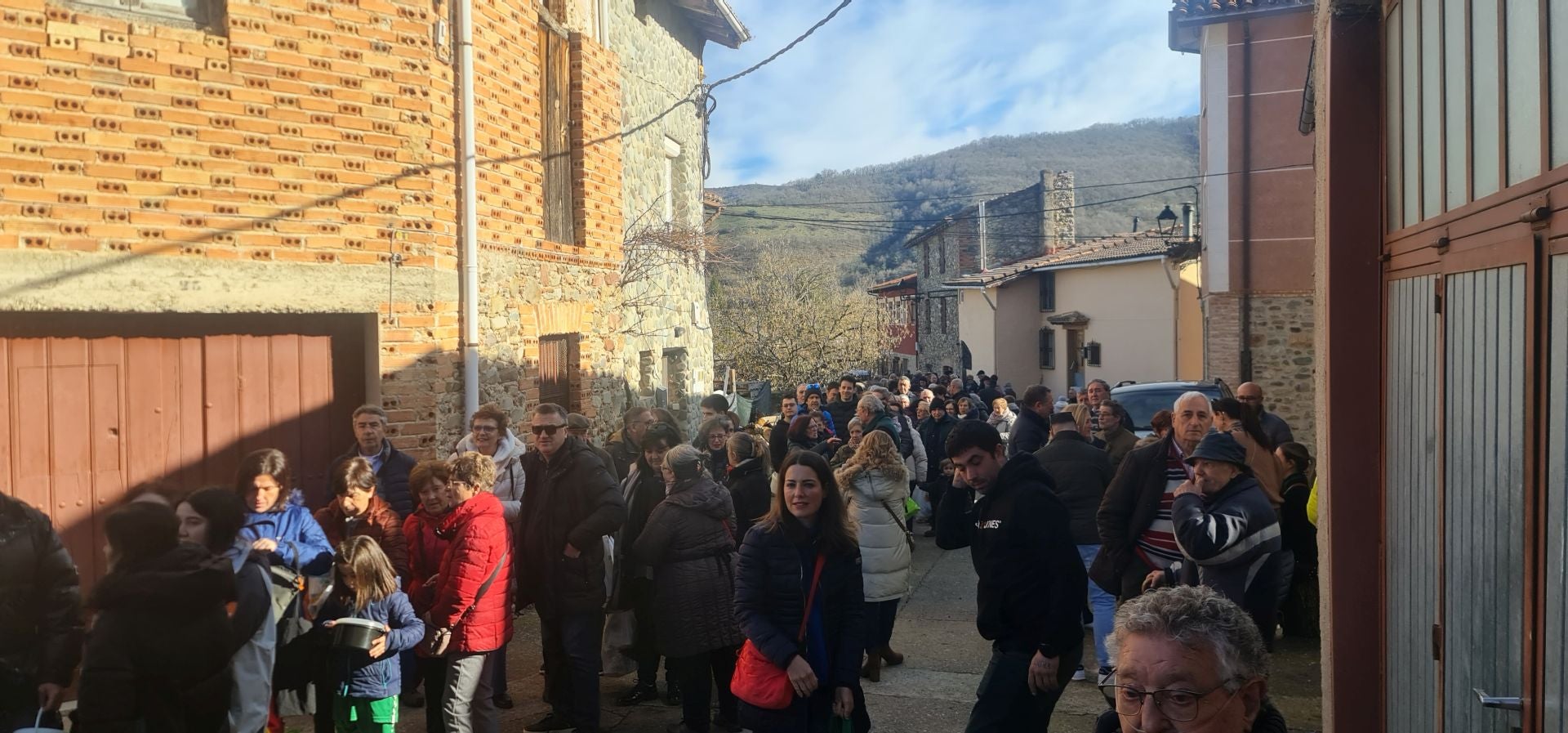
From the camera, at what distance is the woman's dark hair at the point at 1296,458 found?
22.9 ft

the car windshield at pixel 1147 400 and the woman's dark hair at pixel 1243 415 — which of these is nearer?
the woman's dark hair at pixel 1243 415

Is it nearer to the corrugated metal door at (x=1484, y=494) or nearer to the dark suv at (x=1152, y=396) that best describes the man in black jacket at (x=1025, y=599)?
the corrugated metal door at (x=1484, y=494)

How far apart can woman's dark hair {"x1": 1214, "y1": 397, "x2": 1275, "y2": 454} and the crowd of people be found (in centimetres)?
2

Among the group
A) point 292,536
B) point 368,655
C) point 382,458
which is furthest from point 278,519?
point 382,458

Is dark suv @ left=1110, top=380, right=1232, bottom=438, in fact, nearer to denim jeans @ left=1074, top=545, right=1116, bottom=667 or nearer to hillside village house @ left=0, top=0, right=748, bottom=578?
denim jeans @ left=1074, top=545, right=1116, bottom=667

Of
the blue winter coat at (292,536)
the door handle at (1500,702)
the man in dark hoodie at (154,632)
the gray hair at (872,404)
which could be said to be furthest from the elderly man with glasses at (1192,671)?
the gray hair at (872,404)

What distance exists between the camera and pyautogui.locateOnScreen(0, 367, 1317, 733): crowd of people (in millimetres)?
3904

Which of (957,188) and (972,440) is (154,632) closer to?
(972,440)

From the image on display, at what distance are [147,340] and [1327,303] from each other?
6320 mm

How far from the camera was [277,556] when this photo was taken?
4.66m

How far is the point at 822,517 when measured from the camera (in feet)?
14.5

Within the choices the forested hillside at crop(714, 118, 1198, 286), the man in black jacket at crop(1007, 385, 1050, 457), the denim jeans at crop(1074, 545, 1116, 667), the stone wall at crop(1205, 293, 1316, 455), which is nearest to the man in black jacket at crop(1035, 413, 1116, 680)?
the denim jeans at crop(1074, 545, 1116, 667)

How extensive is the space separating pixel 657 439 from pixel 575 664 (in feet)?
4.70

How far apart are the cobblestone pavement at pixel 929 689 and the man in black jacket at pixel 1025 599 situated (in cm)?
151
